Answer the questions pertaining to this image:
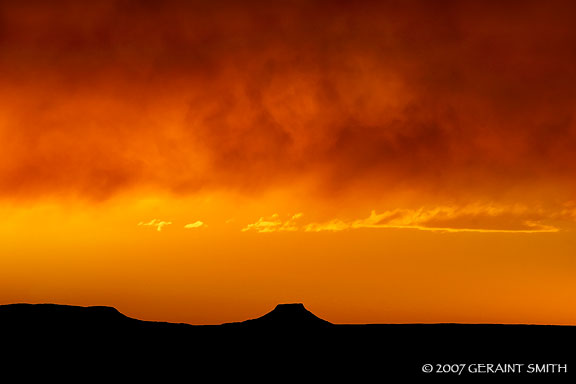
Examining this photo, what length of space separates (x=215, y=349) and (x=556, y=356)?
4319cm

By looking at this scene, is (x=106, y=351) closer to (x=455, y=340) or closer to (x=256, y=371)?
(x=256, y=371)

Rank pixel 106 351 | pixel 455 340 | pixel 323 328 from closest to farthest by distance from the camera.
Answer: pixel 106 351 < pixel 455 340 < pixel 323 328

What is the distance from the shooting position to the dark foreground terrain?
92.9m

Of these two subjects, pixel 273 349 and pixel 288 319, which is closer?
pixel 273 349

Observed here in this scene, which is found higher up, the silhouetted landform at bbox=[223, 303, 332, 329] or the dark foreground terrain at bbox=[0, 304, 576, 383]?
the silhouetted landform at bbox=[223, 303, 332, 329]

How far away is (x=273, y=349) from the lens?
115m

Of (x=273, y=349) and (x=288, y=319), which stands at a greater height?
(x=288, y=319)

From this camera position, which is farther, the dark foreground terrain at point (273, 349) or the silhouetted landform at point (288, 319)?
the silhouetted landform at point (288, 319)

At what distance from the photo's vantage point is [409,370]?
306 ft

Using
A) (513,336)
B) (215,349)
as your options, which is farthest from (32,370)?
(513,336)

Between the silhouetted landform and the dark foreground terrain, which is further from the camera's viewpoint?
the silhouetted landform

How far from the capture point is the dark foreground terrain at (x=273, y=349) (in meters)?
92.9

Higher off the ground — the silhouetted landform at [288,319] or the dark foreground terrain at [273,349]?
the silhouetted landform at [288,319]

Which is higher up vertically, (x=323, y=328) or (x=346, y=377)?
(x=323, y=328)
